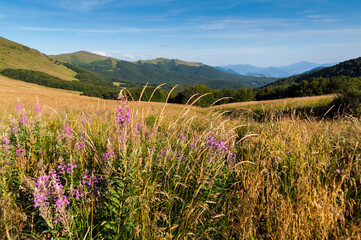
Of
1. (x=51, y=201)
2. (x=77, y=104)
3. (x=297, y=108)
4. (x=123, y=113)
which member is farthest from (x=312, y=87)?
(x=51, y=201)

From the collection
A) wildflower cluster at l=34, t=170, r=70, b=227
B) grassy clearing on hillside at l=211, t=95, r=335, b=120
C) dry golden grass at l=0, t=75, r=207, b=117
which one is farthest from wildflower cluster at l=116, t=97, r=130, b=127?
grassy clearing on hillside at l=211, t=95, r=335, b=120

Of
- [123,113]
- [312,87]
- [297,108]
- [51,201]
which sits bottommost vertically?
[297,108]

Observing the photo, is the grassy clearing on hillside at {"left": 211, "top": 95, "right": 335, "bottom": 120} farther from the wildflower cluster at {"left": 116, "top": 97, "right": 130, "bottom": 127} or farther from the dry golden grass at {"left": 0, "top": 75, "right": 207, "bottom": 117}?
the wildflower cluster at {"left": 116, "top": 97, "right": 130, "bottom": 127}

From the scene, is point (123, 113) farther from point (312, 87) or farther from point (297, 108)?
point (312, 87)

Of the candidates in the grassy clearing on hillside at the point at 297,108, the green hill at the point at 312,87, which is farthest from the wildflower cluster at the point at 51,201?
the green hill at the point at 312,87

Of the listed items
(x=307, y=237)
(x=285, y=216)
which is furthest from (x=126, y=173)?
(x=307, y=237)

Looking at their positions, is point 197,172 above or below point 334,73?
below

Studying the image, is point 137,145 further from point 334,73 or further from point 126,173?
point 334,73

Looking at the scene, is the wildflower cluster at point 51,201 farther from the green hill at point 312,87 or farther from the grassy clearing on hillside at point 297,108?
the green hill at point 312,87

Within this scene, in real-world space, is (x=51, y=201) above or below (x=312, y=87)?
below

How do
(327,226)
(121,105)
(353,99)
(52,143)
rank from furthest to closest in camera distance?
(353,99) → (52,143) → (121,105) → (327,226)

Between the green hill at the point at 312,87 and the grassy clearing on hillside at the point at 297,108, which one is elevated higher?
the green hill at the point at 312,87

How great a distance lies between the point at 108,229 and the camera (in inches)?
70.9

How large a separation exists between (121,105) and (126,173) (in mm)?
985
